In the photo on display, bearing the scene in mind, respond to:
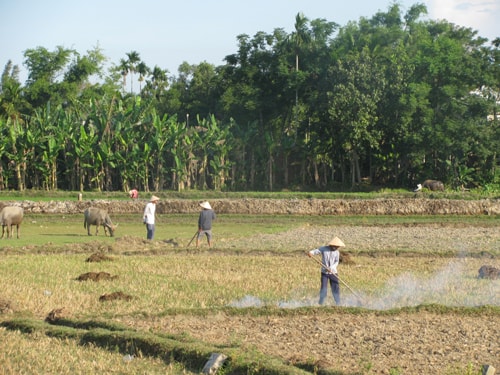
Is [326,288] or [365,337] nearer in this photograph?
[365,337]

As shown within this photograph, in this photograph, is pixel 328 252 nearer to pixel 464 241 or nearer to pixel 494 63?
pixel 464 241

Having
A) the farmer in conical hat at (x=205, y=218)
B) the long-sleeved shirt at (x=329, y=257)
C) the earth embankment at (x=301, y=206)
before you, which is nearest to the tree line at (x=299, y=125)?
the earth embankment at (x=301, y=206)

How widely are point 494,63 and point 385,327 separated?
38159 mm

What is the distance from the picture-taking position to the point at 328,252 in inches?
531

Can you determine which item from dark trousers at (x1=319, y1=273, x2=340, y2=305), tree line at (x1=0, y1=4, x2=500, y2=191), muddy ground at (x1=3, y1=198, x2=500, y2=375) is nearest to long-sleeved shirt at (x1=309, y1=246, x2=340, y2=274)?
dark trousers at (x1=319, y1=273, x2=340, y2=305)

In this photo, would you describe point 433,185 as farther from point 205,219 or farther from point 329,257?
point 329,257

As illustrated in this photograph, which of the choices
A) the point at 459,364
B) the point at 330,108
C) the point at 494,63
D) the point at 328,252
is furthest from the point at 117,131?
the point at 459,364

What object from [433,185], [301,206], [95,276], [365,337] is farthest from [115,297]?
[433,185]

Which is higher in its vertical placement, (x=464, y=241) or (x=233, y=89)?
(x=233, y=89)

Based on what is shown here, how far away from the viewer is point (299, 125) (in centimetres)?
5134

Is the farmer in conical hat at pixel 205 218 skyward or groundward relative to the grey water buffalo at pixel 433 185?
groundward

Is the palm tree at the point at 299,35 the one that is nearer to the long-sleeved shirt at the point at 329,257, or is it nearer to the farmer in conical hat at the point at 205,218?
the farmer in conical hat at the point at 205,218

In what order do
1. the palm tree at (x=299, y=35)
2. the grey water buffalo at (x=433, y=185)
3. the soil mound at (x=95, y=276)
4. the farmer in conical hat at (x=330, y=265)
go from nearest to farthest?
the farmer in conical hat at (x=330, y=265), the soil mound at (x=95, y=276), the grey water buffalo at (x=433, y=185), the palm tree at (x=299, y=35)

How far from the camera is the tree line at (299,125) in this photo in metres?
43.7
